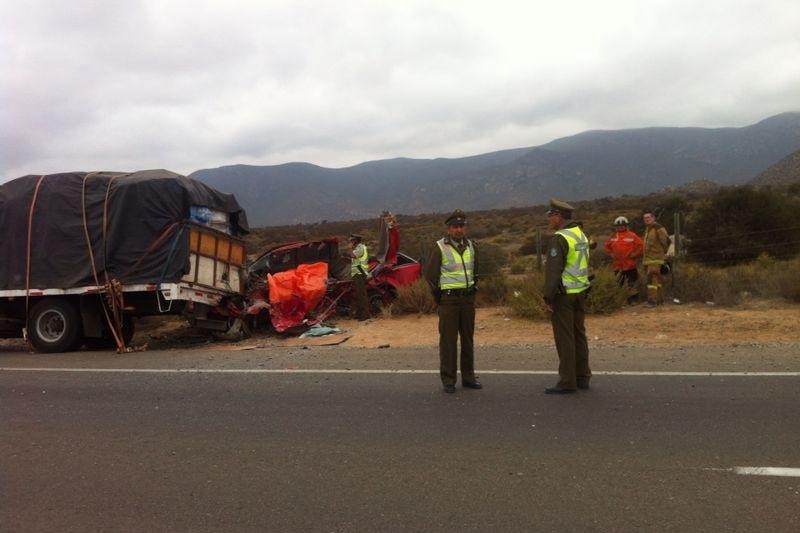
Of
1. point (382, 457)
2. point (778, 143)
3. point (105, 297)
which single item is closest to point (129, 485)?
point (382, 457)

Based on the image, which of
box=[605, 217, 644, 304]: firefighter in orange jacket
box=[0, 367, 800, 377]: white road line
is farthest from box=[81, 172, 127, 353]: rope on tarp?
box=[605, 217, 644, 304]: firefighter in orange jacket

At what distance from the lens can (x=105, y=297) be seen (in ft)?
34.8

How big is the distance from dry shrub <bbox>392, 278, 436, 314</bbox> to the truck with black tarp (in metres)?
3.53

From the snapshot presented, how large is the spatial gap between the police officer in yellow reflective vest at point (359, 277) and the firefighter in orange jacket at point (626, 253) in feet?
15.4

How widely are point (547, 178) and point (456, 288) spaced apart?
14259cm

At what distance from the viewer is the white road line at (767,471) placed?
3972mm

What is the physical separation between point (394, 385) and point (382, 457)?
2188 millimetres

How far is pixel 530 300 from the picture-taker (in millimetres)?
11336

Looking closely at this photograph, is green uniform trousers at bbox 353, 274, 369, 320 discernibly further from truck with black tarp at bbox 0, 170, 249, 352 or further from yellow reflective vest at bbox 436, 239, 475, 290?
yellow reflective vest at bbox 436, 239, 475, 290

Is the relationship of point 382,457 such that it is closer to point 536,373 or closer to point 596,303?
point 536,373

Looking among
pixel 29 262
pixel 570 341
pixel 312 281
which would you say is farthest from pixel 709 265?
pixel 29 262

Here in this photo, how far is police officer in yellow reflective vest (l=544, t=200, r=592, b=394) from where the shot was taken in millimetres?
6270

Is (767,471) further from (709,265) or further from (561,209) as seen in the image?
(709,265)

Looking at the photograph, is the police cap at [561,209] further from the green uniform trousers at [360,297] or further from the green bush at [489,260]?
the green bush at [489,260]
